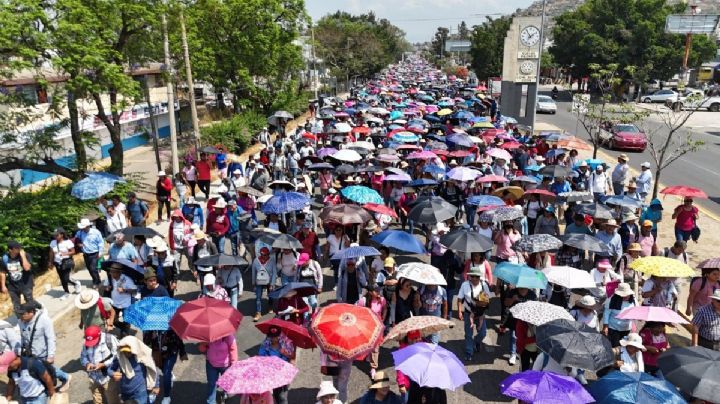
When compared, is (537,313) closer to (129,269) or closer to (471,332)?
(471,332)

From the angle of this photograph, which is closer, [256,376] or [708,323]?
[256,376]

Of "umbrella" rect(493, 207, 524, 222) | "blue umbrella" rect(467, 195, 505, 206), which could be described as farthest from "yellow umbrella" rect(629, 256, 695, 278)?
"blue umbrella" rect(467, 195, 505, 206)

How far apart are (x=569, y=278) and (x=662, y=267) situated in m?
1.32

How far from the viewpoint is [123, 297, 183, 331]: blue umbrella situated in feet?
20.6

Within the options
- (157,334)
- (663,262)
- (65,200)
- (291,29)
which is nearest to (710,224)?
(663,262)

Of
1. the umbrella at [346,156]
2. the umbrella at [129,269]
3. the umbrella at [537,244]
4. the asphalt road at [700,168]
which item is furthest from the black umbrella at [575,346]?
the asphalt road at [700,168]

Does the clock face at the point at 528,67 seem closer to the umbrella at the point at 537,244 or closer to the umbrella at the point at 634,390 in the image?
the umbrella at the point at 537,244

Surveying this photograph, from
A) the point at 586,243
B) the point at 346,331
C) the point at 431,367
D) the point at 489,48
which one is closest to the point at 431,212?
the point at 586,243

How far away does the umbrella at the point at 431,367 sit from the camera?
5.15 meters

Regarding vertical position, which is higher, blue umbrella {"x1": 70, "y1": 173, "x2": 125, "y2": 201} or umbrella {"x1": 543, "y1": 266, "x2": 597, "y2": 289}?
blue umbrella {"x1": 70, "y1": 173, "x2": 125, "y2": 201}

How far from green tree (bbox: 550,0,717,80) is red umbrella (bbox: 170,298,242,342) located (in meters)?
53.3

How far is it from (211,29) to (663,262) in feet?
93.2

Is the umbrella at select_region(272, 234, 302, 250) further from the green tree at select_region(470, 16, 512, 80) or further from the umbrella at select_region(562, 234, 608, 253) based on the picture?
the green tree at select_region(470, 16, 512, 80)

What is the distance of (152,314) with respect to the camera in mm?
6410
